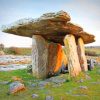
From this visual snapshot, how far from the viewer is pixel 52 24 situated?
1798 cm

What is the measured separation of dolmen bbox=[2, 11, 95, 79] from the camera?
17.9 meters

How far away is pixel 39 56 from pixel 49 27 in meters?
3.00

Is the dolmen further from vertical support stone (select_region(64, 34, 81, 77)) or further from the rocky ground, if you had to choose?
the rocky ground

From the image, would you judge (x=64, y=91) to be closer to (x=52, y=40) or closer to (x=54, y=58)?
(x=54, y=58)

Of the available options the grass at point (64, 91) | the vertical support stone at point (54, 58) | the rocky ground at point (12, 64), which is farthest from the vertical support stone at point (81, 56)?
the rocky ground at point (12, 64)

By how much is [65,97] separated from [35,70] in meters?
6.77

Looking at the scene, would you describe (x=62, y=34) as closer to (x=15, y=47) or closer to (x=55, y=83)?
(x=55, y=83)

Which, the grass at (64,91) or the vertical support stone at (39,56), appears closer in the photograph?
the grass at (64,91)

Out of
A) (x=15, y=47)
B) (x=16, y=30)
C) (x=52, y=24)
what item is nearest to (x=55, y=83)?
(x=52, y=24)

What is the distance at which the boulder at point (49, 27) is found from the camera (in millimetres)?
17000

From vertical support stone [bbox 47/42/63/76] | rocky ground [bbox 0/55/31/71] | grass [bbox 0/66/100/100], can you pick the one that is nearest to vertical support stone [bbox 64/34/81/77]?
grass [bbox 0/66/100/100]

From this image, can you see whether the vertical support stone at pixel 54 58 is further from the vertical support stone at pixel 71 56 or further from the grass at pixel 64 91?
the grass at pixel 64 91

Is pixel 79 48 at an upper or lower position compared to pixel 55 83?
upper

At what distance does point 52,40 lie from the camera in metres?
22.8
